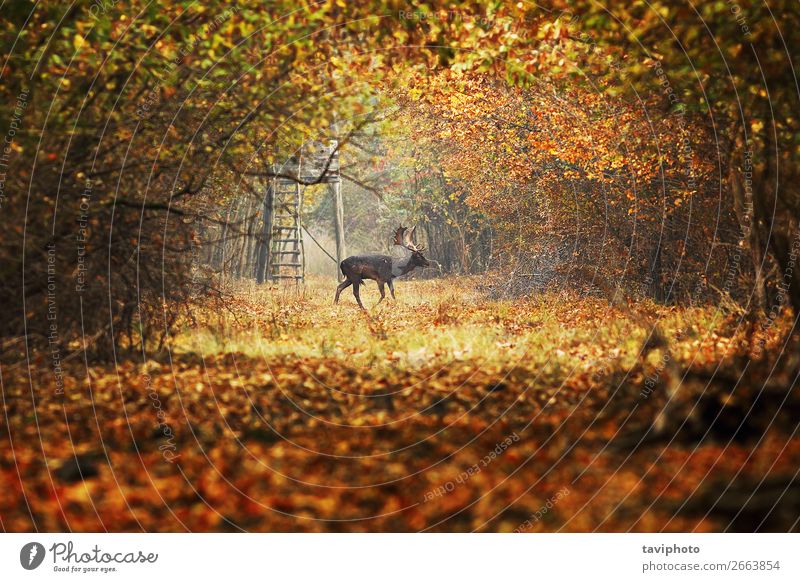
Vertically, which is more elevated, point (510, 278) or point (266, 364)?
point (510, 278)

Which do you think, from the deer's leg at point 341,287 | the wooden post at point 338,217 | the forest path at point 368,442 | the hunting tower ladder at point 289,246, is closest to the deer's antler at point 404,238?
the wooden post at point 338,217

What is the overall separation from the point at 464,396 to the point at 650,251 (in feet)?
24.6

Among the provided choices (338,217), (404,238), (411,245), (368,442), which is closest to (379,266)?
(411,245)

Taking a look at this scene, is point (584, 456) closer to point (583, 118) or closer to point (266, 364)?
point (266, 364)

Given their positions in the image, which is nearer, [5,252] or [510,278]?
[5,252]

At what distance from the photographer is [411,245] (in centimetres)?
2005

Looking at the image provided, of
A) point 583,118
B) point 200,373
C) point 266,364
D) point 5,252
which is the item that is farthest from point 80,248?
point 583,118

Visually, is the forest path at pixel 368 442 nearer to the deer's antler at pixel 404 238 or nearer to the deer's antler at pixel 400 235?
the deer's antler at pixel 404 238

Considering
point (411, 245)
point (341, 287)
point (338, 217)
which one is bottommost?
point (341, 287)

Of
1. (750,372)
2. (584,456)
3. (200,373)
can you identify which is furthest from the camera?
(200,373)

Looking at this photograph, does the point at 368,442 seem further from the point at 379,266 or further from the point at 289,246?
the point at 289,246

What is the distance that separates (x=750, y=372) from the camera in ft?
25.3

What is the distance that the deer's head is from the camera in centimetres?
1984

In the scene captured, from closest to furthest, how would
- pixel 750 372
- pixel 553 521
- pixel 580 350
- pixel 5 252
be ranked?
1. pixel 553 521
2. pixel 750 372
3. pixel 5 252
4. pixel 580 350
